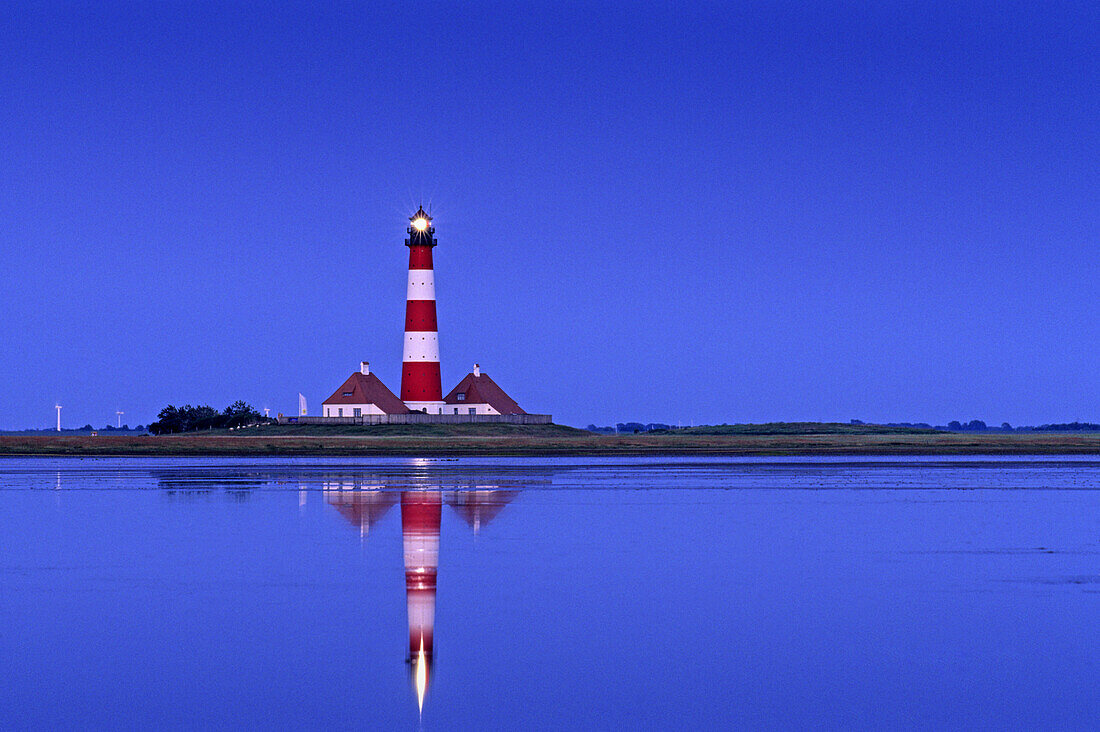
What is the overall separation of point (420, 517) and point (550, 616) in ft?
37.4

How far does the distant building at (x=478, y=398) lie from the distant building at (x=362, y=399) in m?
4.29

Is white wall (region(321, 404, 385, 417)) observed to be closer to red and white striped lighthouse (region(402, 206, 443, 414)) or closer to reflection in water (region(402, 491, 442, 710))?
red and white striped lighthouse (region(402, 206, 443, 414))

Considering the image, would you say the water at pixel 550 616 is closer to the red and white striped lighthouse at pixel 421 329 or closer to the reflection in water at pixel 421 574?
the reflection in water at pixel 421 574

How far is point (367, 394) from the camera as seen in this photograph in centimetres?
8394

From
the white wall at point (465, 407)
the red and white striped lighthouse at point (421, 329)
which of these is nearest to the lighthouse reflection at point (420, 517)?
the red and white striped lighthouse at point (421, 329)

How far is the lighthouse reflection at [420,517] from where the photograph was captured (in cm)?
1223

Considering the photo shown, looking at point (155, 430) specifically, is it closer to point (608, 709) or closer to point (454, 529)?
point (454, 529)

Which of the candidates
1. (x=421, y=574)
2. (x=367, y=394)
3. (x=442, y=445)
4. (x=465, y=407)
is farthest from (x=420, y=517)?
(x=465, y=407)

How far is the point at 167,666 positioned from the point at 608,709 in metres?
4.01

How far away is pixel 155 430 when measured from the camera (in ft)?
314

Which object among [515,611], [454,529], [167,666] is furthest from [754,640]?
[454,529]

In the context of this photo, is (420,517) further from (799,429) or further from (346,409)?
(799,429)

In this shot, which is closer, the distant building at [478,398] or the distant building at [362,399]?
the distant building at [362,399]

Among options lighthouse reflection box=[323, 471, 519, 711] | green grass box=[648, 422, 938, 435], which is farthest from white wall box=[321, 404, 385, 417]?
lighthouse reflection box=[323, 471, 519, 711]
